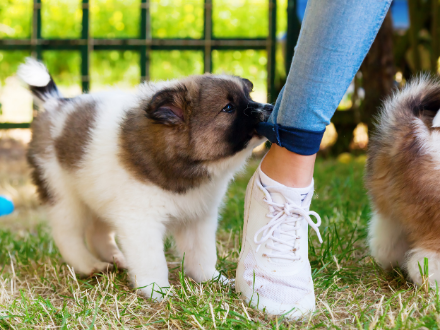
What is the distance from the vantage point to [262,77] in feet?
20.9

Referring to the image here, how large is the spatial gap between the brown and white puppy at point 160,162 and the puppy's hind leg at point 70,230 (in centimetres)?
2

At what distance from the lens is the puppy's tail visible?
261 cm

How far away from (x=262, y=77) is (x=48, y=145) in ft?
13.9

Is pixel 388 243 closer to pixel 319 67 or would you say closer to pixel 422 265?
pixel 422 265

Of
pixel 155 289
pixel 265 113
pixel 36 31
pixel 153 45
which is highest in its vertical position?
pixel 36 31

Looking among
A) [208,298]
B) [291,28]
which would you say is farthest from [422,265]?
[291,28]

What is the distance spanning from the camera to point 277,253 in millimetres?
1838

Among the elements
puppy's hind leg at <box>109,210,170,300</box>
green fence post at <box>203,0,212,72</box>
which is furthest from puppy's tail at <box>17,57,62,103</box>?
green fence post at <box>203,0,212,72</box>

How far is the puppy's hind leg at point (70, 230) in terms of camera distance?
2.44m

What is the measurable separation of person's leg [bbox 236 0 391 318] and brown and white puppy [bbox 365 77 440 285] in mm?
405

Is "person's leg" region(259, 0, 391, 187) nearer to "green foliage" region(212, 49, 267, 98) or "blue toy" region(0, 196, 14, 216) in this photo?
"blue toy" region(0, 196, 14, 216)

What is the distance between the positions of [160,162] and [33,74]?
3.40 ft

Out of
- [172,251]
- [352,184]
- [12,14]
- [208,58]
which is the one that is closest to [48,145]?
[172,251]

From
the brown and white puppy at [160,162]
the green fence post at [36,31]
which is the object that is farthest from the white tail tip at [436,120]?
the green fence post at [36,31]
